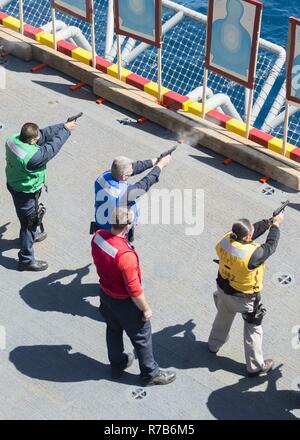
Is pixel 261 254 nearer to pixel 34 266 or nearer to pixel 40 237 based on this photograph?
pixel 34 266

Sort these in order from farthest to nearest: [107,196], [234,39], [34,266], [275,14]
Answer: [275,14]
[234,39]
[34,266]
[107,196]

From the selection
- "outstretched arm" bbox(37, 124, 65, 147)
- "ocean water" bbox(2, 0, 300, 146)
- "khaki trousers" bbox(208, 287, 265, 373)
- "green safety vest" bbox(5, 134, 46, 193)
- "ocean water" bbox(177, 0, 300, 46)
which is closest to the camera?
"khaki trousers" bbox(208, 287, 265, 373)

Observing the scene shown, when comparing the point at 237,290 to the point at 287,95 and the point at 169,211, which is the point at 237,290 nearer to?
the point at 169,211

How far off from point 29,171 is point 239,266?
274cm

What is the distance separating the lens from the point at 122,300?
927 cm

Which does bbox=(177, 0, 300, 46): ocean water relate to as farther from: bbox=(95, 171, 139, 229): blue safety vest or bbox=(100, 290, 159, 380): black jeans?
bbox=(100, 290, 159, 380): black jeans

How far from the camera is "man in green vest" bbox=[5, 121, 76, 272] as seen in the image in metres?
10.5

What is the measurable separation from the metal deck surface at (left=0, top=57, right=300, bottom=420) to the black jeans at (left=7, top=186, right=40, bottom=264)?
0.24 metres

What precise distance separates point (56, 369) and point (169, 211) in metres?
2.94

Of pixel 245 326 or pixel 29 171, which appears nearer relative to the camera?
pixel 245 326

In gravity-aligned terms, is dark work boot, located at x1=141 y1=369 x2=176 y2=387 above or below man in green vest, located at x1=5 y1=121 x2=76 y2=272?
below

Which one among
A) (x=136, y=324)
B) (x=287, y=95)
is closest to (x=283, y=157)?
(x=287, y=95)

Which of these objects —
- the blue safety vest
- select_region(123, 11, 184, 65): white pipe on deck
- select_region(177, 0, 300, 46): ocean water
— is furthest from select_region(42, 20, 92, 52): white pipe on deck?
select_region(177, 0, 300, 46): ocean water

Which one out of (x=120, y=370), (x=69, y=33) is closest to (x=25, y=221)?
(x=120, y=370)
